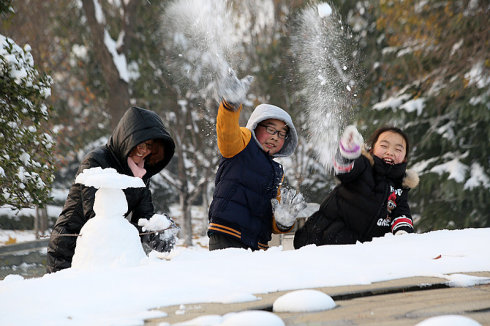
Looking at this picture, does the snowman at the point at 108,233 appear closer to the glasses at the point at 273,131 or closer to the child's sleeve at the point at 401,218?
the glasses at the point at 273,131

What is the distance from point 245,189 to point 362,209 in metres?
0.77

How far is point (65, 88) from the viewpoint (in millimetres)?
13898

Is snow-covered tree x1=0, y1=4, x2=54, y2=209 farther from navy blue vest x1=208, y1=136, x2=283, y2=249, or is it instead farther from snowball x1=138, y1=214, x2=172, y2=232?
snowball x1=138, y1=214, x2=172, y2=232

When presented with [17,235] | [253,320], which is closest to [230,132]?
[253,320]

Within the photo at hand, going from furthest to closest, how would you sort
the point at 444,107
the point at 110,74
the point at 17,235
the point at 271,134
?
the point at 17,235
the point at 110,74
the point at 444,107
the point at 271,134

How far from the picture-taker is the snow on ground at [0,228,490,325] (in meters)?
1.39

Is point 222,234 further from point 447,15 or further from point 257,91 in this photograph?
point 257,91

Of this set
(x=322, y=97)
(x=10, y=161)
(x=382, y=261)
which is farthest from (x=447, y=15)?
(x=382, y=261)

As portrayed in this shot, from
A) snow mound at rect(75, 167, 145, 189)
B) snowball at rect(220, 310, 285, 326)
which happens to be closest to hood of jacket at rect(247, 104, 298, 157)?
snow mound at rect(75, 167, 145, 189)

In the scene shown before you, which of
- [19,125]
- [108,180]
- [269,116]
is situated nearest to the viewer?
[108,180]

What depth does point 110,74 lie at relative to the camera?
11.0m

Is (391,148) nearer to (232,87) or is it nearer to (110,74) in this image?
(232,87)

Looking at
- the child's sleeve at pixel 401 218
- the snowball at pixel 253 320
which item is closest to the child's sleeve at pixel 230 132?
the child's sleeve at pixel 401 218

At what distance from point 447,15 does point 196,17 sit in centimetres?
539
